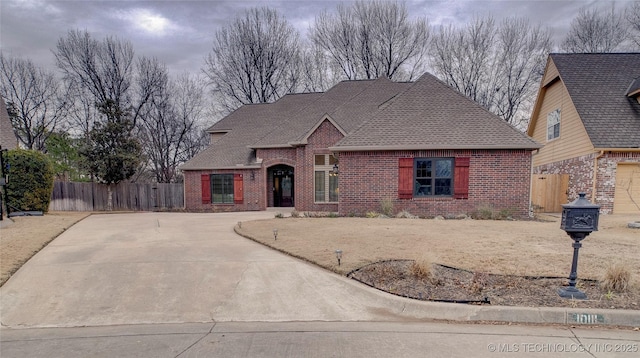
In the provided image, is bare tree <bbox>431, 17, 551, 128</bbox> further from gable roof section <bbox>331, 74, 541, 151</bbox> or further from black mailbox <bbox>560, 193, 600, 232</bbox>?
black mailbox <bbox>560, 193, 600, 232</bbox>

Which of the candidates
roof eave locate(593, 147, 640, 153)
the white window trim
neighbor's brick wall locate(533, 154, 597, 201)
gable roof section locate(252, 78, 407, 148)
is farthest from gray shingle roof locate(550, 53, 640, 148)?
gable roof section locate(252, 78, 407, 148)

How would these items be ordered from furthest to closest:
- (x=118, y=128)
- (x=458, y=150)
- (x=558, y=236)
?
(x=118, y=128)
(x=458, y=150)
(x=558, y=236)

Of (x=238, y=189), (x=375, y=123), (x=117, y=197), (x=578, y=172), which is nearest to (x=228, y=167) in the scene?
(x=238, y=189)

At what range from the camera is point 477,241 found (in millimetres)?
7398

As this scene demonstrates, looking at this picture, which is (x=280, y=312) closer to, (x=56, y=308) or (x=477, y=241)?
(x=56, y=308)

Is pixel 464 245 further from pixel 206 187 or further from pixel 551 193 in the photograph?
pixel 206 187

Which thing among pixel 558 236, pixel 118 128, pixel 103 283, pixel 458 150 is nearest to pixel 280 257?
pixel 103 283

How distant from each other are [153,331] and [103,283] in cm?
209

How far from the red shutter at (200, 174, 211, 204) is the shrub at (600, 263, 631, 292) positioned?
56.3 ft

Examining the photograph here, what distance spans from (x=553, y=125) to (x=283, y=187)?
49.4ft

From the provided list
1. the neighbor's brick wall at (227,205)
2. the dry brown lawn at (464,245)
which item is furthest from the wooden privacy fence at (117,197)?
the dry brown lawn at (464,245)

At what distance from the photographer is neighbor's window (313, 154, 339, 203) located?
15.1 meters

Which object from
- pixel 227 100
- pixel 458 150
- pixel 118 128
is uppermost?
pixel 227 100

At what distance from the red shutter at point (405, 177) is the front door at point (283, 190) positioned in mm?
7252
